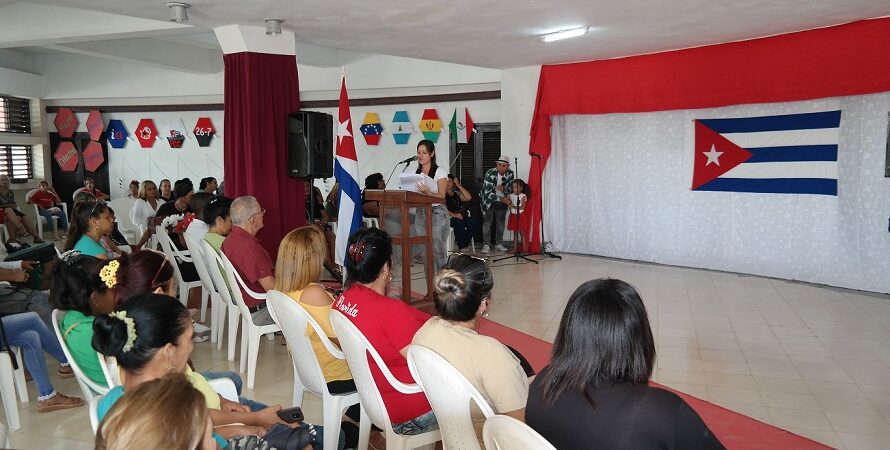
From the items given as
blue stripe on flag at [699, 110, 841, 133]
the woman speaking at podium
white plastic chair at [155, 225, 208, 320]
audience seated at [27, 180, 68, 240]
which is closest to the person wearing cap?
blue stripe on flag at [699, 110, 841, 133]

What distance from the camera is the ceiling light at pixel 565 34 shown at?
20.9ft

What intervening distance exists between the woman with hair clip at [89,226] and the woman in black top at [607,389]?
3.49m

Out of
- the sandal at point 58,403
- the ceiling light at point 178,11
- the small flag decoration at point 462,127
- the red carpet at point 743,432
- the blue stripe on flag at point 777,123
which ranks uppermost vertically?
the ceiling light at point 178,11

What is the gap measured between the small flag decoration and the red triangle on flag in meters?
4.10

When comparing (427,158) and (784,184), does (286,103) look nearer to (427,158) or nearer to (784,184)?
(427,158)

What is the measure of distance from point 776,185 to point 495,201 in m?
3.74

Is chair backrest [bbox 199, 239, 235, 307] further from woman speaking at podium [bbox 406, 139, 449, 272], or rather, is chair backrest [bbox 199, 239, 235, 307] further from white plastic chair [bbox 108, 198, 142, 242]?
white plastic chair [bbox 108, 198, 142, 242]

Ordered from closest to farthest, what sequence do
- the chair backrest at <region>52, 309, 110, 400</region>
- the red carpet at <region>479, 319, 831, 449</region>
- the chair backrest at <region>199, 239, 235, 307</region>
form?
the chair backrest at <region>52, 309, 110, 400</region> → the red carpet at <region>479, 319, 831, 449</region> → the chair backrest at <region>199, 239, 235, 307</region>

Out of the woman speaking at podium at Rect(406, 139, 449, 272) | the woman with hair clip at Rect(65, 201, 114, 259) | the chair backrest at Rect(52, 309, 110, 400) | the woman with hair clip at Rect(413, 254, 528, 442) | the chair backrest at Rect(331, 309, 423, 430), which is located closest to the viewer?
the woman with hair clip at Rect(413, 254, 528, 442)

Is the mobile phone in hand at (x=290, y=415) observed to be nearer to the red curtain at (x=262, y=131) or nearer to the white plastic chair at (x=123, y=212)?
the red curtain at (x=262, y=131)

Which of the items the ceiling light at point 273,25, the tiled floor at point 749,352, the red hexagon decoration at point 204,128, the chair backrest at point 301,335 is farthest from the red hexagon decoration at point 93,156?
the chair backrest at point 301,335

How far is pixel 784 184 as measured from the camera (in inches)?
275

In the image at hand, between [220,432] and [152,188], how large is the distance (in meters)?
6.91

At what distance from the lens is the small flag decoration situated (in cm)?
1093
